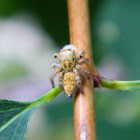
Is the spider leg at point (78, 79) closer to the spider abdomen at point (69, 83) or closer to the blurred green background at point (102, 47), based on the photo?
the spider abdomen at point (69, 83)

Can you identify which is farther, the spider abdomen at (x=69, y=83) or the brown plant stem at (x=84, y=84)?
the spider abdomen at (x=69, y=83)

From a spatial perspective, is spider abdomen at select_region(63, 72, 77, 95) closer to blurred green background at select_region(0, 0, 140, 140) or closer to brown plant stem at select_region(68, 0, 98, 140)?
brown plant stem at select_region(68, 0, 98, 140)

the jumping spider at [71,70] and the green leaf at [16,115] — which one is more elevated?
the jumping spider at [71,70]

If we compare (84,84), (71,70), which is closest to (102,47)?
(71,70)

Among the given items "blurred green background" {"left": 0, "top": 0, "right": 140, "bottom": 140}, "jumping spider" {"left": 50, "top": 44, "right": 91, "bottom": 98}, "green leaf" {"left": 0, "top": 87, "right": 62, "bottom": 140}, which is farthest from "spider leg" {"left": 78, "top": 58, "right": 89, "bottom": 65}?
"blurred green background" {"left": 0, "top": 0, "right": 140, "bottom": 140}

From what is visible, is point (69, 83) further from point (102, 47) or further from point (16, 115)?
point (102, 47)

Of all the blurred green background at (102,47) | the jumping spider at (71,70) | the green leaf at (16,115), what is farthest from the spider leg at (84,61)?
the blurred green background at (102,47)

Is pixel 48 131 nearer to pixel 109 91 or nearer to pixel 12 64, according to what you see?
pixel 109 91
